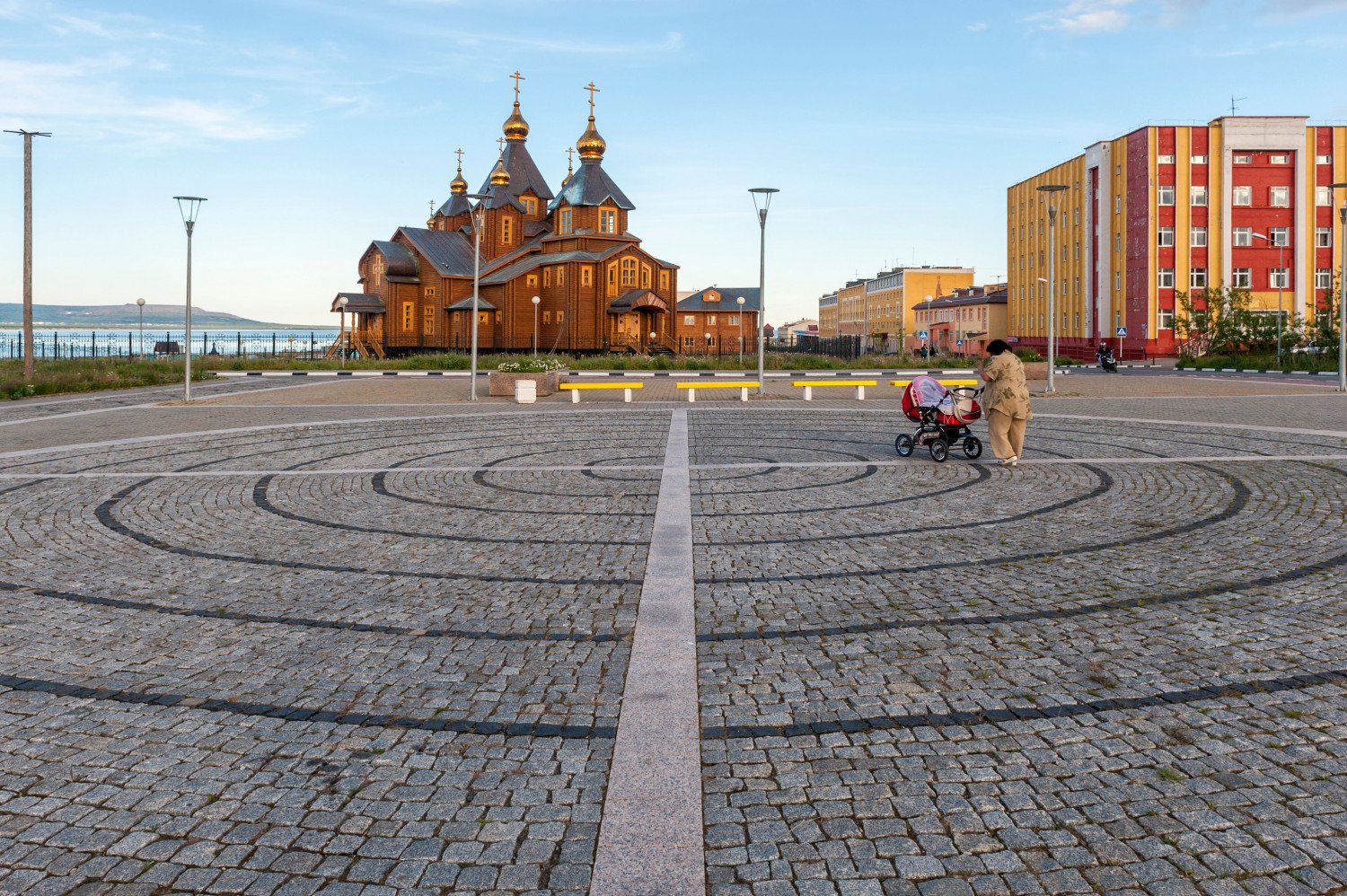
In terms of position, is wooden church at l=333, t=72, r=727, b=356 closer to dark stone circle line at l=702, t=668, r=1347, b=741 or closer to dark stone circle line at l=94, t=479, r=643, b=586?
dark stone circle line at l=94, t=479, r=643, b=586

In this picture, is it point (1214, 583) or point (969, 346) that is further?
point (969, 346)

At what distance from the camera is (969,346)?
334ft

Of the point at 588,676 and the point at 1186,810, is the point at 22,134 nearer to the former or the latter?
the point at 588,676

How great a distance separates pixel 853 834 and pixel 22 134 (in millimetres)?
37648

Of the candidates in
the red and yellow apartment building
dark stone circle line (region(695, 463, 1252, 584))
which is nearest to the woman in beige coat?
dark stone circle line (region(695, 463, 1252, 584))

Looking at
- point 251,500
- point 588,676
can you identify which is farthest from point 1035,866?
point 251,500

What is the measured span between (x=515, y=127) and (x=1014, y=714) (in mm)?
67327

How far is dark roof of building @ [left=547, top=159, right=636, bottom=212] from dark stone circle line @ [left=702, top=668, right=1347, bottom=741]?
2321 inches

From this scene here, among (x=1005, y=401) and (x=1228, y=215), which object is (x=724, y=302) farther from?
(x=1005, y=401)

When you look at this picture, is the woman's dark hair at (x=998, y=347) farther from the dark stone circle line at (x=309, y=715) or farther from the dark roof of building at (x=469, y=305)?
the dark roof of building at (x=469, y=305)

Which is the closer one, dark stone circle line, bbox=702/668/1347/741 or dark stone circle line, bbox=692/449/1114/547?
dark stone circle line, bbox=702/668/1347/741

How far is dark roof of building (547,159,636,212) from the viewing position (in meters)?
61.8

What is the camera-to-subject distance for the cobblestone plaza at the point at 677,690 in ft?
11.4

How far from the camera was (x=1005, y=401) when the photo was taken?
13.3 metres
